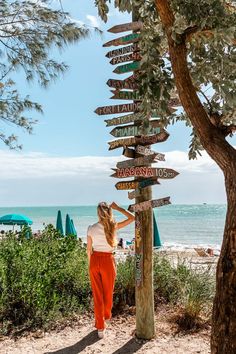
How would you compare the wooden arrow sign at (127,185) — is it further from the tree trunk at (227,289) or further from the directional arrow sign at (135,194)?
the tree trunk at (227,289)

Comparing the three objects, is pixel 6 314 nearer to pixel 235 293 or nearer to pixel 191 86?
pixel 235 293

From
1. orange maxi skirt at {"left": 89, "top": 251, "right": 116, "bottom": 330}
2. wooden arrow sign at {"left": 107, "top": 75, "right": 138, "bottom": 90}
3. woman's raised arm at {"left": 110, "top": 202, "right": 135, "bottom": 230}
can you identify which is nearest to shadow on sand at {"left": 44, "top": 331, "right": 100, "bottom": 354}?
orange maxi skirt at {"left": 89, "top": 251, "right": 116, "bottom": 330}

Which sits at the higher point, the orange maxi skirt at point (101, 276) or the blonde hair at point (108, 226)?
the blonde hair at point (108, 226)

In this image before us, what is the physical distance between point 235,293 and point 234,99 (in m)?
1.30

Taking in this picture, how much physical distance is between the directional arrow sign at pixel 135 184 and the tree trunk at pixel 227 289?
6.36 ft

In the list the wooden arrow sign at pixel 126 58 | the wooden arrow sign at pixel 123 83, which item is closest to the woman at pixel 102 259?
the wooden arrow sign at pixel 123 83

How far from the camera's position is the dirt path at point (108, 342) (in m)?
4.70

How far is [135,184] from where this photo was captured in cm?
512

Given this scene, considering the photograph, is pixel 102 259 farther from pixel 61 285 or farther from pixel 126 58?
pixel 126 58

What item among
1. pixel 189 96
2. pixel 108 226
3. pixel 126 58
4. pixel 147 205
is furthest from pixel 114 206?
pixel 189 96

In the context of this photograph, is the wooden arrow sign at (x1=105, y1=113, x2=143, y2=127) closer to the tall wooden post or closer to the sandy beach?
the tall wooden post

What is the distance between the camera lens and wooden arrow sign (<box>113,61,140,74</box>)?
5.11 meters

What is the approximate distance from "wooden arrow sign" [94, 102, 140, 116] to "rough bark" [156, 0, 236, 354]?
186 centimetres

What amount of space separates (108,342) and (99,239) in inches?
45.3
